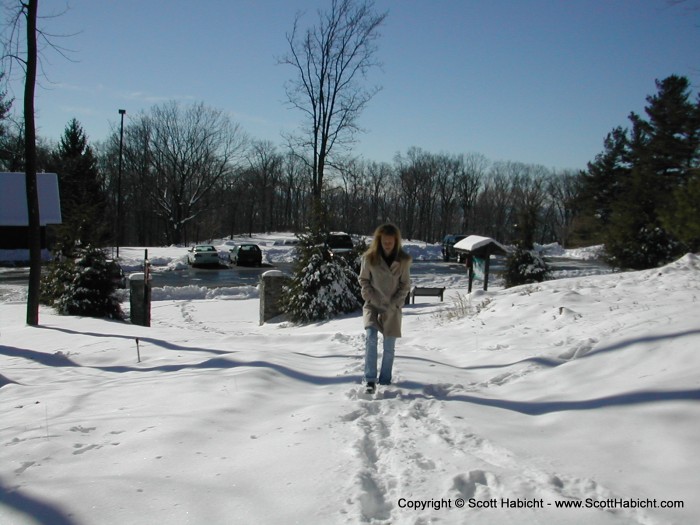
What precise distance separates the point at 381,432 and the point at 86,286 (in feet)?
40.1

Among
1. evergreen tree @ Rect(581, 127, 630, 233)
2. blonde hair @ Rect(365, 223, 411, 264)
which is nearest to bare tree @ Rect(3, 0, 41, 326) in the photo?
blonde hair @ Rect(365, 223, 411, 264)

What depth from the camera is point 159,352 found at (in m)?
7.83

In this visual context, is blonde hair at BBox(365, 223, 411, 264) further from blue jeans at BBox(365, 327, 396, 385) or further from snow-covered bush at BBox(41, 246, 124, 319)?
snow-covered bush at BBox(41, 246, 124, 319)

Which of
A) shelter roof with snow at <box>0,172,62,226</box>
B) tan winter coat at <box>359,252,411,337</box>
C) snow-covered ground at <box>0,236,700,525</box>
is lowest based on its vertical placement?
snow-covered ground at <box>0,236,700,525</box>

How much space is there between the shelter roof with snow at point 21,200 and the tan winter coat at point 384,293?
115ft

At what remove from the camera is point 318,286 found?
45.8 feet

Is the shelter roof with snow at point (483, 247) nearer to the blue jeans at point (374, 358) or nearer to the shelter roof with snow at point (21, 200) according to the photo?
the blue jeans at point (374, 358)

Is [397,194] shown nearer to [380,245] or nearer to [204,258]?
[204,258]

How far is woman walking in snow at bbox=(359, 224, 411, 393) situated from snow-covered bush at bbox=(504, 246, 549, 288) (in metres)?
12.4

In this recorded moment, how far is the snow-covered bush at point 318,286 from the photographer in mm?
13750

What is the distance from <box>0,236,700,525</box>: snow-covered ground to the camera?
2766mm

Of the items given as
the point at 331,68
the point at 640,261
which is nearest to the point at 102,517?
the point at 640,261

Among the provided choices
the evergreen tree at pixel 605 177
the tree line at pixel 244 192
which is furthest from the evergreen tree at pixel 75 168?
the evergreen tree at pixel 605 177

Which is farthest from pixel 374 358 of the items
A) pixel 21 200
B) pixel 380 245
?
pixel 21 200
